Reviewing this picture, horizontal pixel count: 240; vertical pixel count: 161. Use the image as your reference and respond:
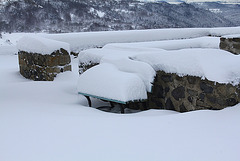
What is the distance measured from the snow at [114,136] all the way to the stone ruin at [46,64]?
2916mm

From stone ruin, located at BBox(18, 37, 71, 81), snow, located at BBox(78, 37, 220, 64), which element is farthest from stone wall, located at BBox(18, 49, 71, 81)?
snow, located at BBox(78, 37, 220, 64)

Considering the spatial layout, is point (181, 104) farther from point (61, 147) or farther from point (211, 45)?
point (211, 45)

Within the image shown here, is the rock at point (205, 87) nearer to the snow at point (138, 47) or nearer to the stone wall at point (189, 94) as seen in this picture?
the stone wall at point (189, 94)

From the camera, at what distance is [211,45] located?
7.68m

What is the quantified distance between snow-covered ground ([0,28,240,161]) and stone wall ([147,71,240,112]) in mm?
186

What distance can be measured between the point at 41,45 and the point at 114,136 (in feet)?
15.5

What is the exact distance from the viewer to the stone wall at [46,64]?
6.61m

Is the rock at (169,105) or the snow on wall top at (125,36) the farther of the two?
the snow on wall top at (125,36)

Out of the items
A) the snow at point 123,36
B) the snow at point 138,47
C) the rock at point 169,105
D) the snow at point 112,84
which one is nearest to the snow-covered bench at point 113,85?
the snow at point 112,84

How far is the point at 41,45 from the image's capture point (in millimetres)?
6688

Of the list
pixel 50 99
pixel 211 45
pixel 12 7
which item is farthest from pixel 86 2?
pixel 50 99

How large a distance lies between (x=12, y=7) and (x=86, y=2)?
10.5 metres

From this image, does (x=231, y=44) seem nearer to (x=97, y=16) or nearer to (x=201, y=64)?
(x=201, y=64)

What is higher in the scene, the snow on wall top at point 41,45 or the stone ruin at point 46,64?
the snow on wall top at point 41,45
